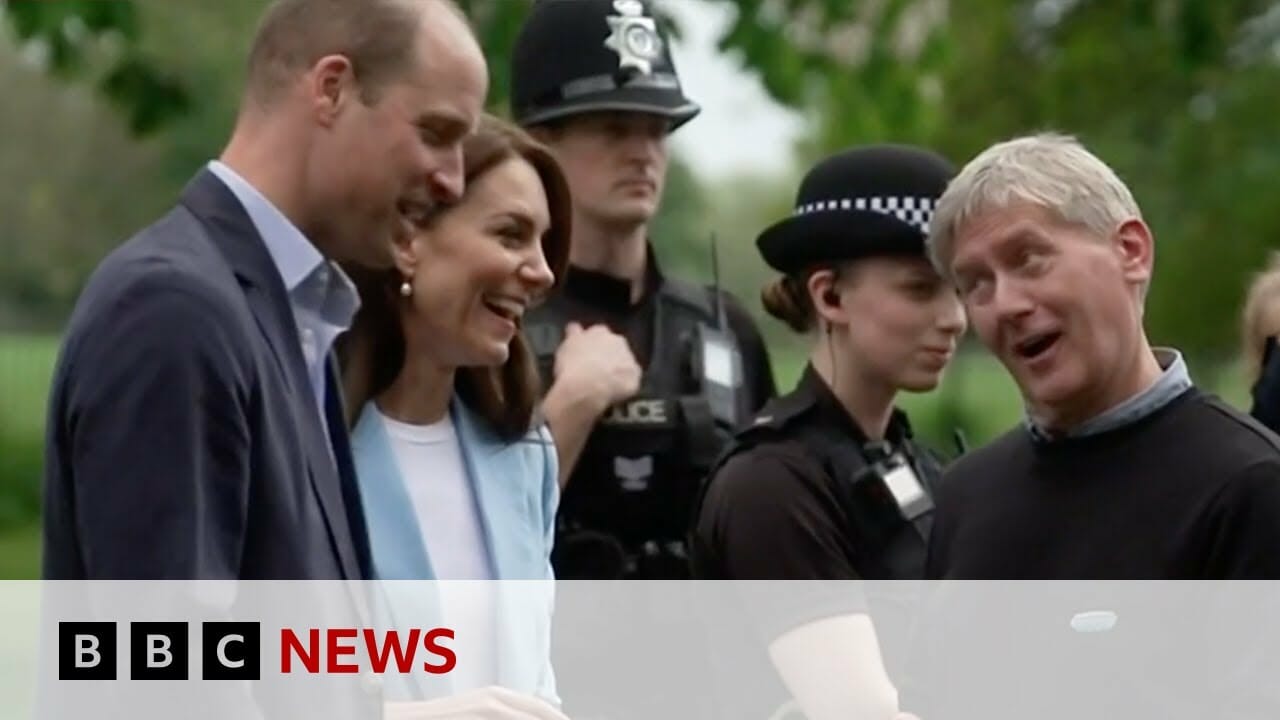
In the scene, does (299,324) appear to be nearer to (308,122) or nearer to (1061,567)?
(308,122)

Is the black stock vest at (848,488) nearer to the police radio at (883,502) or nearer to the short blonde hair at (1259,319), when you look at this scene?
the police radio at (883,502)

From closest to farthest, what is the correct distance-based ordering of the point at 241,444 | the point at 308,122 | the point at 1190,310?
the point at 241,444
the point at 308,122
the point at 1190,310

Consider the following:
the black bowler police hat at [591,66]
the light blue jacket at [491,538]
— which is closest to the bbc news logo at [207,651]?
the light blue jacket at [491,538]

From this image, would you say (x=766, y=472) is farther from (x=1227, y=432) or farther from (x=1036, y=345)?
(x=1227, y=432)

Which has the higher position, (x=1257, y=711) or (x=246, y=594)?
(x=246, y=594)

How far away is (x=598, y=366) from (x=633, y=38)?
81cm

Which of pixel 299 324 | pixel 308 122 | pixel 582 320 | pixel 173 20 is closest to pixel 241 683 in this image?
pixel 299 324

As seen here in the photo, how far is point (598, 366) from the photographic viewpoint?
15.8 feet

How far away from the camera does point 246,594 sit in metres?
3.02

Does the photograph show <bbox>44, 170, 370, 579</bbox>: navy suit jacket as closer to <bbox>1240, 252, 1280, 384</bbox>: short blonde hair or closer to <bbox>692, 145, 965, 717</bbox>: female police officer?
<bbox>692, 145, 965, 717</bbox>: female police officer

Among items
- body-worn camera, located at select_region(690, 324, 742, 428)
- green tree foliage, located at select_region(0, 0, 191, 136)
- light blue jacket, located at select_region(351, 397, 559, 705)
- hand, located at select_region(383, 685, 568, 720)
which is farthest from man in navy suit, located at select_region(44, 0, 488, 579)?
green tree foliage, located at select_region(0, 0, 191, 136)

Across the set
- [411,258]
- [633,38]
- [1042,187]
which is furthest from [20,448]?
[1042,187]

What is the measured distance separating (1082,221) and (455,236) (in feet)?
3.47

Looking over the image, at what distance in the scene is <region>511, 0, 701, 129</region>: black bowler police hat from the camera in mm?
5152
